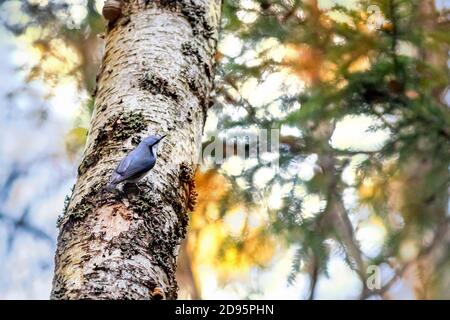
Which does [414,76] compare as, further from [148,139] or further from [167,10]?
[148,139]

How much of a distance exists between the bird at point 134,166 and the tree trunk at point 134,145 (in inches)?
1.1

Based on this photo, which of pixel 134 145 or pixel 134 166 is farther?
pixel 134 145

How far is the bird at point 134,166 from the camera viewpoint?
40.4 inches

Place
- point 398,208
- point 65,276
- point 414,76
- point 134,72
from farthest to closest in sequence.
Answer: point 398,208 < point 414,76 < point 134,72 < point 65,276

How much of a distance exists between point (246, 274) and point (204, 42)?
1.94m

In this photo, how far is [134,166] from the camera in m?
1.03

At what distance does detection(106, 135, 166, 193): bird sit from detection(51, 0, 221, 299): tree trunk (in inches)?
1.1

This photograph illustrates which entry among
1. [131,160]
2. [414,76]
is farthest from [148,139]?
[414,76]

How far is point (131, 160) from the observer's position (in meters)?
1.04

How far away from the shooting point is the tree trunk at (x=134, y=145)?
3.10ft

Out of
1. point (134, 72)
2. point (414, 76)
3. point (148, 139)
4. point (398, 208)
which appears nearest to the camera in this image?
point (148, 139)

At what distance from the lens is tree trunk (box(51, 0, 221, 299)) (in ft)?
3.10

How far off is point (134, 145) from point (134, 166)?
0.43 feet

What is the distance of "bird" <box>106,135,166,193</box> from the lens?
3.36 feet
